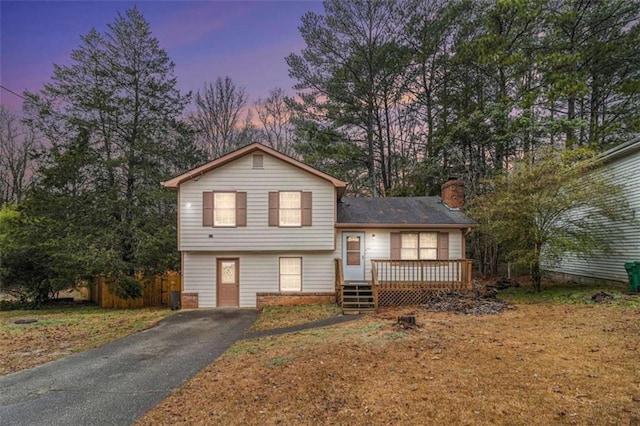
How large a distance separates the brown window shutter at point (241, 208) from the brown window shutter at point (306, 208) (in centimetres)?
231

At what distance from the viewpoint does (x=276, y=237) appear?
12.6 meters

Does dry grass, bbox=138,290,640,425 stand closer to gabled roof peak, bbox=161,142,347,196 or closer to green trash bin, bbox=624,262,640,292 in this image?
green trash bin, bbox=624,262,640,292

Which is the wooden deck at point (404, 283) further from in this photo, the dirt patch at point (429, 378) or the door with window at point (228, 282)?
the door with window at point (228, 282)

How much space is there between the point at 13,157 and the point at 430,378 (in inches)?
1286

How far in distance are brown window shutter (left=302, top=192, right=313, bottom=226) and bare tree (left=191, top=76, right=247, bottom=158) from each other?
45.0 ft

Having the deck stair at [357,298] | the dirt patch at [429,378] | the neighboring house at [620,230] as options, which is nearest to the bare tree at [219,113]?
the deck stair at [357,298]

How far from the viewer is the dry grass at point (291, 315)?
31.7 ft

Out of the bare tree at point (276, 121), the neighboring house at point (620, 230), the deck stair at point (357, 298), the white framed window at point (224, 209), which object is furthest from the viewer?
the bare tree at point (276, 121)

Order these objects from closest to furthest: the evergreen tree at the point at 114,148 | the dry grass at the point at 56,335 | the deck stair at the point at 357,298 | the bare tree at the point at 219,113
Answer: the dry grass at the point at 56,335
the deck stair at the point at 357,298
the evergreen tree at the point at 114,148
the bare tree at the point at 219,113

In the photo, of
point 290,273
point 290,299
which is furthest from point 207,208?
point 290,299

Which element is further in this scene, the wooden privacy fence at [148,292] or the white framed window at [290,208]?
the wooden privacy fence at [148,292]

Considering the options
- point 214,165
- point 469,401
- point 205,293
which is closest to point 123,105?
point 214,165

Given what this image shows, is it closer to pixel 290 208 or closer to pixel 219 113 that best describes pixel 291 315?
pixel 290 208

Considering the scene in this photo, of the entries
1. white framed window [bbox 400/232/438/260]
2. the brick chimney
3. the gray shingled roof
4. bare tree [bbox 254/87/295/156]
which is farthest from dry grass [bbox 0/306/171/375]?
bare tree [bbox 254/87/295/156]
